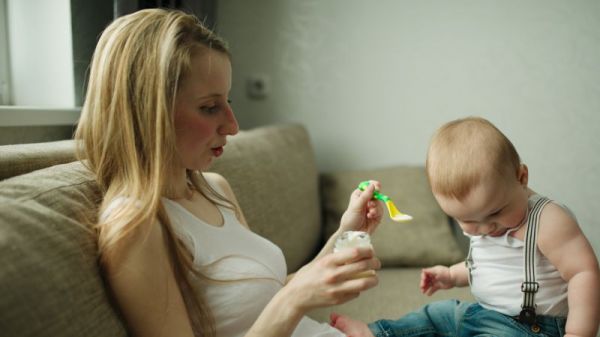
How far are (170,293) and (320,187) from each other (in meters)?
1.68

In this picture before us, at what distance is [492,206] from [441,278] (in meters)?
0.29

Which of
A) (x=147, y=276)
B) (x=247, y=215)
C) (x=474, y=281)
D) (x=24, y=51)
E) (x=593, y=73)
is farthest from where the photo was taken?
(x=593, y=73)

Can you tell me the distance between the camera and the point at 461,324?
120 cm

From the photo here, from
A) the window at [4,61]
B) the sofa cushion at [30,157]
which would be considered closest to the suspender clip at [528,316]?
the sofa cushion at [30,157]

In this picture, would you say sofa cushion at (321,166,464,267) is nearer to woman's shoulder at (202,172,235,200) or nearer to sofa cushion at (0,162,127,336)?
woman's shoulder at (202,172,235,200)

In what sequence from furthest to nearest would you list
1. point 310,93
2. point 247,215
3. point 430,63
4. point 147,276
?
point 310,93 → point 430,63 → point 247,215 → point 147,276

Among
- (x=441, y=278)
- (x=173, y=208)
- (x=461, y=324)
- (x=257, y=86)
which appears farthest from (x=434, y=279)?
(x=257, y=86)

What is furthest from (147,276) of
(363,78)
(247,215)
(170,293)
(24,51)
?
(363,78)

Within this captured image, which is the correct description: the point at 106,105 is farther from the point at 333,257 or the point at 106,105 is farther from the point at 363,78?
the point at 363,78

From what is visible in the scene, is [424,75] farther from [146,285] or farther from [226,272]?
[146,285]

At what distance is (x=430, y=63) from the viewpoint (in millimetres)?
2422

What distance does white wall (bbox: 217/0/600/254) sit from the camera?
2.27 metres

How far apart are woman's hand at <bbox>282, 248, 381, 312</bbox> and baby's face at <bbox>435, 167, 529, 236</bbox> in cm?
36

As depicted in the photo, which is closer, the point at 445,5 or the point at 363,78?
the point at 445,5
